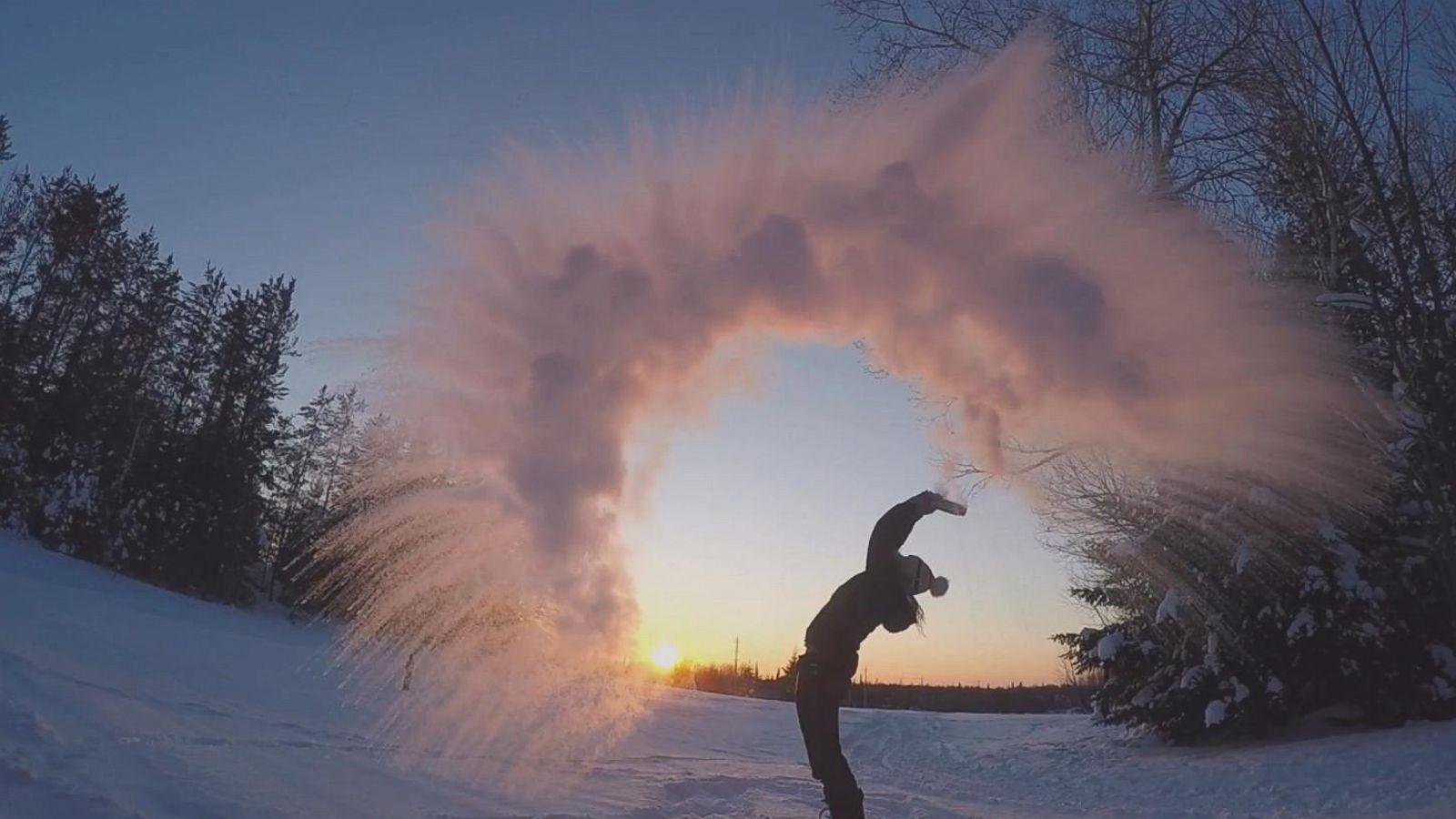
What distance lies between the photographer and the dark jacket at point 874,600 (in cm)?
617

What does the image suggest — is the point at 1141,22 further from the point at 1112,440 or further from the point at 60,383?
the point at 60,383

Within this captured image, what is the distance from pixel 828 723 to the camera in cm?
602

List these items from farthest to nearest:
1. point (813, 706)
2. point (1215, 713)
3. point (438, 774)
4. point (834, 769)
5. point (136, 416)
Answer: point (136, 416) < point (1215, 713) < point (438, 774) < point (813, 706) < point (834, 769)

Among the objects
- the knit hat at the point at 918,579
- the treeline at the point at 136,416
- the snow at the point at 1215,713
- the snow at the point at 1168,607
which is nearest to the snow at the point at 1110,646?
the snow at the point at 1168,607

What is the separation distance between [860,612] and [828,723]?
744 millimetres

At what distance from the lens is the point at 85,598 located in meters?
17.9

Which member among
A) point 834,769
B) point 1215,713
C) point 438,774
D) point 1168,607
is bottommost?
point 438,774

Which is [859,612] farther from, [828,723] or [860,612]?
[828,723]

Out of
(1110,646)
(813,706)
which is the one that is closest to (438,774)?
(813,706)

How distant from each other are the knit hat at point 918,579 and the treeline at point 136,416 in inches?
1276

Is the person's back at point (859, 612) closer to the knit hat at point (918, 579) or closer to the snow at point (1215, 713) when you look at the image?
the knit hat at point (918, 579)

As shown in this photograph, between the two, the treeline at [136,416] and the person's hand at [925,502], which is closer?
the person's hand at [925,502]

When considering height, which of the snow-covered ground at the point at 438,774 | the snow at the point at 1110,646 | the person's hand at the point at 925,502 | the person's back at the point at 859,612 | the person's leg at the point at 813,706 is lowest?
the snow-covered ground at the point at 438,774

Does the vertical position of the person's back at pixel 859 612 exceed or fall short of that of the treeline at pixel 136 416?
it falls short
